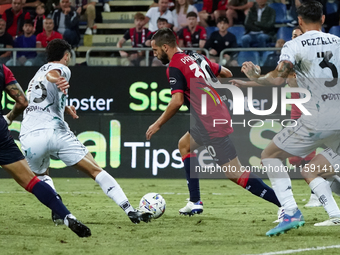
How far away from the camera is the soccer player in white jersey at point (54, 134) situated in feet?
21.0

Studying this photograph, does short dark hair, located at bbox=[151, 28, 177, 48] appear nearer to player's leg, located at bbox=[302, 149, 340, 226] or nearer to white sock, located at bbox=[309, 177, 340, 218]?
player's leg, located at bbox=[302, 149, 340, 226]

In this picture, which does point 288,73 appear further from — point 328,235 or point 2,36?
point 2,36

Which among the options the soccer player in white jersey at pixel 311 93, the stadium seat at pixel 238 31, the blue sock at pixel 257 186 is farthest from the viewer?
the stadium seat at pixel 238 31

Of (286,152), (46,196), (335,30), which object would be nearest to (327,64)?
(286,152)

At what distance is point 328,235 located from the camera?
229 inches

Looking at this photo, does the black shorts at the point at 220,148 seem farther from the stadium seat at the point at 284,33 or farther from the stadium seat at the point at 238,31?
the stadium seat at the point at 238,31

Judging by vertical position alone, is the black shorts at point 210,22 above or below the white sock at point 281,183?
above

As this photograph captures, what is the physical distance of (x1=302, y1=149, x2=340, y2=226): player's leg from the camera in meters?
6.23

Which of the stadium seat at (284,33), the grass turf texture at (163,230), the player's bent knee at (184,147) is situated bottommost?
the grass turf texture at (163,230)

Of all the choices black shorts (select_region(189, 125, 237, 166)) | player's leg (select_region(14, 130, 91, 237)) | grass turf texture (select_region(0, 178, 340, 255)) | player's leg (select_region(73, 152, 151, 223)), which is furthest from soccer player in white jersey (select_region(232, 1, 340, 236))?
player's leg (select_region(14, 130, 91, 237))

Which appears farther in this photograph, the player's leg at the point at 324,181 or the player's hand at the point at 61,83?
the player's leg at the point at 324,181

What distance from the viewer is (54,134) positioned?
6.41 m

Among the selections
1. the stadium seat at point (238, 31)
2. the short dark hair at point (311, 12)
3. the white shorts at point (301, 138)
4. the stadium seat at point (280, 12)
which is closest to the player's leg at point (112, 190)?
the white shorts at point (301, 138)

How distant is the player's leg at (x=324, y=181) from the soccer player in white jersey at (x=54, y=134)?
1.87 meters
